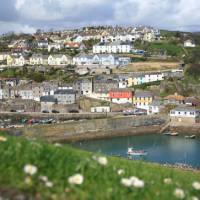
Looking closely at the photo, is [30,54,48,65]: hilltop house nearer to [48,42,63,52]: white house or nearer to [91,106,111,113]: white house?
[48,42,63,52]: white house

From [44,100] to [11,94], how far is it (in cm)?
756

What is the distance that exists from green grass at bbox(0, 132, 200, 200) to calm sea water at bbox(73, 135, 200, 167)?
2800 cm

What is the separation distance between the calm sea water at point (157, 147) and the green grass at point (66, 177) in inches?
1102

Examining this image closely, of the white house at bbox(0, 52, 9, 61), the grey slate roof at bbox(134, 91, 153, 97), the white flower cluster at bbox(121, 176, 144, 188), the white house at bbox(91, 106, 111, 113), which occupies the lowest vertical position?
the white house at bbox(91, 106, 111, 113)

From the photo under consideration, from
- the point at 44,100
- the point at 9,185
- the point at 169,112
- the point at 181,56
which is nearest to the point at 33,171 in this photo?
the point at 9,185

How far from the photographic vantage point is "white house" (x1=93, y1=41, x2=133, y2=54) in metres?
77.6

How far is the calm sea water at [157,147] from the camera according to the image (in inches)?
1325

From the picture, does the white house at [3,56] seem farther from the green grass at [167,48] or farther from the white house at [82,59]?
the green grass at [167,48]

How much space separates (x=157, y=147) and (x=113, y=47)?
42315 mm

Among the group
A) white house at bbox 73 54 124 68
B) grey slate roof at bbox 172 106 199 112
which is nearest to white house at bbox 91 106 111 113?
grey slate roof at bbox 172 106 199 112

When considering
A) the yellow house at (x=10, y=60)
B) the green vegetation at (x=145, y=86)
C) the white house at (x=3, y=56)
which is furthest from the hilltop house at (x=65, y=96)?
the white house at (x=3, y=56)

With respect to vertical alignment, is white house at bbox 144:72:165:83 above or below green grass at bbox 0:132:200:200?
above

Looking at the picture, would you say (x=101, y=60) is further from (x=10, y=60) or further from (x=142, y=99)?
(x=142, y=99)

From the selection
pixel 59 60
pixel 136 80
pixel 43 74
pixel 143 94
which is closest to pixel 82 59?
pixel 59 60
